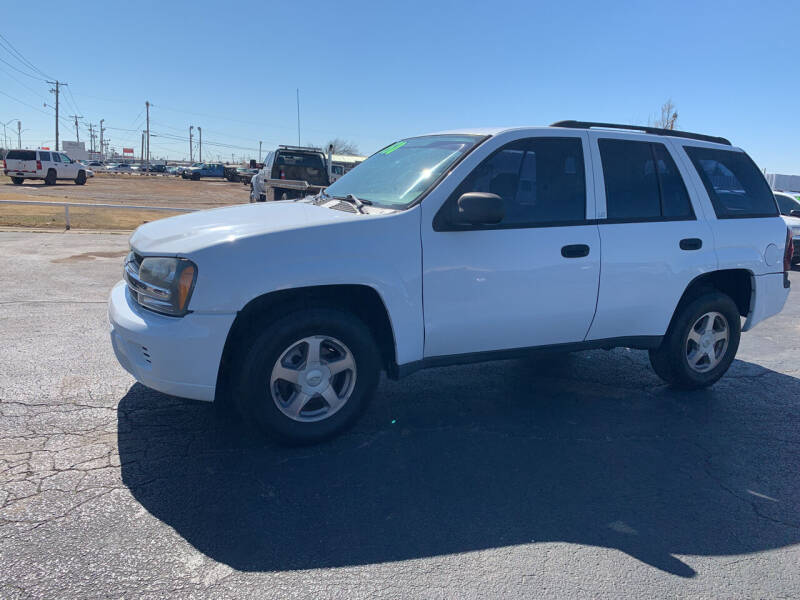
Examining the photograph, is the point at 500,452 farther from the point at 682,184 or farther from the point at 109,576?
the point at 682,184

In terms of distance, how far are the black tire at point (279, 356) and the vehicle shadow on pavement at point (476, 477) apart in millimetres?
144

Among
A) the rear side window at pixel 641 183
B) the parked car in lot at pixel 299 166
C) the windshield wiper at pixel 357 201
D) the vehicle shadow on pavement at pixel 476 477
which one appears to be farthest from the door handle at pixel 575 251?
the parked car in lot at pixel 299 166

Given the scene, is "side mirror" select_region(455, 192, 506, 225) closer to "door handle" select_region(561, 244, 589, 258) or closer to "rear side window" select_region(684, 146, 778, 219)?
"door handle" select_region(561, 244, 589, 258)

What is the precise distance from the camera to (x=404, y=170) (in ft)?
14.5

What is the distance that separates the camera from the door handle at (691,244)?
15.5ft

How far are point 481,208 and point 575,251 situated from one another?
2.95 feet

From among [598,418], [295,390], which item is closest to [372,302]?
[295,390]

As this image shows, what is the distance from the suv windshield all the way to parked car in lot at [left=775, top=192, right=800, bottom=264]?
10.3 metres

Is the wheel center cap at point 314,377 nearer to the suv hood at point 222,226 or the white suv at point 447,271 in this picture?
the white suv at point 447,271

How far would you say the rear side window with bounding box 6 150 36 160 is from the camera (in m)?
32.3

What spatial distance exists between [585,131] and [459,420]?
225 cm

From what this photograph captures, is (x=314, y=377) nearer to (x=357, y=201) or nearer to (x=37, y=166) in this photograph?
(x=357, y=201)

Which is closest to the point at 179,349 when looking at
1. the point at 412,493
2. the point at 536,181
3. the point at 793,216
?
the point at 412,493

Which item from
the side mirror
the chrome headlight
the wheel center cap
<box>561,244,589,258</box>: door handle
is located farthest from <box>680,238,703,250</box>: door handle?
the chrome headlight
